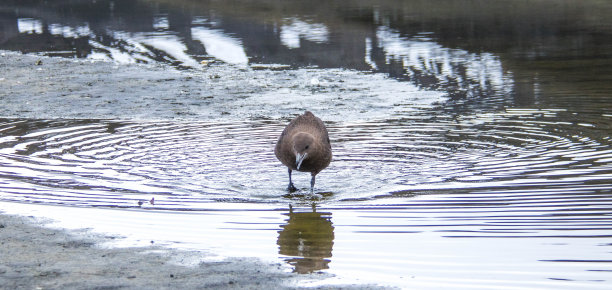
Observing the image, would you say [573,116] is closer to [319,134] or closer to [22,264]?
[319,134]

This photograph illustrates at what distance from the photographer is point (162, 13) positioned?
31328 mm

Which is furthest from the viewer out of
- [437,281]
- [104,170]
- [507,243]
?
[104,170]

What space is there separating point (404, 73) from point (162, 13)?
55.5ft

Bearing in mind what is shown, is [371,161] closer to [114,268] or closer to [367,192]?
[367,192]

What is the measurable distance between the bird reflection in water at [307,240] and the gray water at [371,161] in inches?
0.9

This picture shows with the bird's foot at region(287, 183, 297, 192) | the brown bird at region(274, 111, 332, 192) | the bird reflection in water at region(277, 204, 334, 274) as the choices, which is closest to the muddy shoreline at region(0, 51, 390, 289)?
the bird reflection in water at region(277, 204, 334, 274)

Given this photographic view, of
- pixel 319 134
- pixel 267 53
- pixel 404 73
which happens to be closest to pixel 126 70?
pixel 267 53

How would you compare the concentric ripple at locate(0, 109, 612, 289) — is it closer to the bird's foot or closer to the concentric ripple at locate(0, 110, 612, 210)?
the concentric ripple at locate(0, 110, 612, 210)

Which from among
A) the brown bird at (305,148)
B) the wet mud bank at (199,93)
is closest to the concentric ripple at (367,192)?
the brown bird at (305,148)

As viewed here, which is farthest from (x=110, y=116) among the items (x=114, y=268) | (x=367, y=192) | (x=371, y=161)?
(x=114, y=268)

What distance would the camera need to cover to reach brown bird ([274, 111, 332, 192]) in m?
8.21

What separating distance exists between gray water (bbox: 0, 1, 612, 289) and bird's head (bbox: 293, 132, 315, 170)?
1.25ft

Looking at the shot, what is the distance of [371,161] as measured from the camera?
377 inches

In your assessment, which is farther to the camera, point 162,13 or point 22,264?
point 162,13
